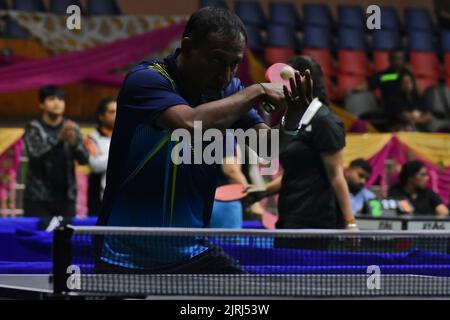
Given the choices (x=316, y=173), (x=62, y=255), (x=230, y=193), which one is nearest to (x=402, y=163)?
(x=230, y=193)

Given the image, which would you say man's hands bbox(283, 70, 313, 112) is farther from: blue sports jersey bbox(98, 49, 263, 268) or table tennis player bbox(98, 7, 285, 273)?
blue sports jersey bbox(98, 49, 263, 268)

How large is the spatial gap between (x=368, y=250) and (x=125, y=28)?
9.85 metres

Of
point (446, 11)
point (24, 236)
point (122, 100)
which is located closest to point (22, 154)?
point (24, 236)

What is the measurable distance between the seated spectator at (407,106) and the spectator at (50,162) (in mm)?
5624

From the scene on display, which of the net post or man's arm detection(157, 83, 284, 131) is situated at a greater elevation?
man's arm detection(157, 83, 284, 131)

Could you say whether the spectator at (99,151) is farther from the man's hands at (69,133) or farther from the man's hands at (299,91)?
the man's hands at (299,91)

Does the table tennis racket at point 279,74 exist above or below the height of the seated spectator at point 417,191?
above

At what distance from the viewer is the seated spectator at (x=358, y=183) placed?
9.07 metres

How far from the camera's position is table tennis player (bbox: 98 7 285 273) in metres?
3.59

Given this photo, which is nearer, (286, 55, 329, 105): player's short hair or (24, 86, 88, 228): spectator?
(286, 55, 329, 105): player's short hair

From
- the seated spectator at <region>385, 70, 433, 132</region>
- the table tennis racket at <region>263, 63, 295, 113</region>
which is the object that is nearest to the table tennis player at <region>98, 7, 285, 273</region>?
the table tennis racket at <region>263, 63, 295, 113</region>

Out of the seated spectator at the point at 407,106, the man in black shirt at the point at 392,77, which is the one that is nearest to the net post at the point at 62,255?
the seated spectator at the point at 407,106

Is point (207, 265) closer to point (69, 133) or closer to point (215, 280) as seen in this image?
point (215, 280)

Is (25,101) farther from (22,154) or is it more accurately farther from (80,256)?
(80,256)
